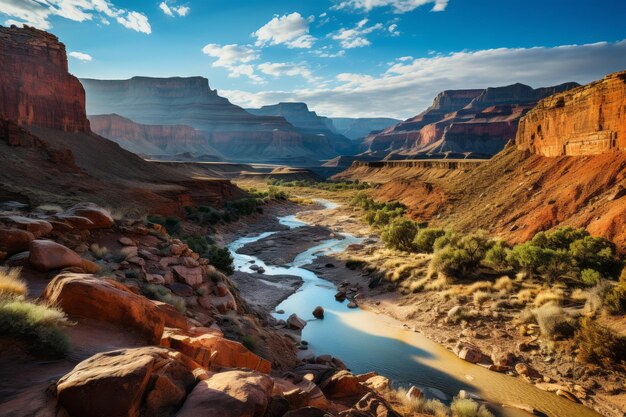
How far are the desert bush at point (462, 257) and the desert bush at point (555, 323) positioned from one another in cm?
558

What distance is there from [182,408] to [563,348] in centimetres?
1265

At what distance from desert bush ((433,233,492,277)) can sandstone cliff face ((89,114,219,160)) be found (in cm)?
14008

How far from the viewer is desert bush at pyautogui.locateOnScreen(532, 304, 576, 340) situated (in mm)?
12547

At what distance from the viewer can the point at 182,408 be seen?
4.48 metres

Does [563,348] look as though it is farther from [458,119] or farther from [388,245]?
[458,119]

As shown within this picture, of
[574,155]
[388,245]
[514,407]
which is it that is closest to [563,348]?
[514,407]

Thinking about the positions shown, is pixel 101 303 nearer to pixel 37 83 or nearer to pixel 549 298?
pixel 549 298

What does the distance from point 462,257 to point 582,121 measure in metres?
17.5

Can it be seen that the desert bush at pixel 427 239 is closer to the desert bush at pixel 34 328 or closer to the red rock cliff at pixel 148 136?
the desert bush at pixel 34 328

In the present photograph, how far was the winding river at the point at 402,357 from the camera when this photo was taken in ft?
34.2

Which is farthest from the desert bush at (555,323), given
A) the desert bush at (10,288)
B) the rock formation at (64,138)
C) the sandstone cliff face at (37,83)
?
the sandstone cliff face at (37,83)

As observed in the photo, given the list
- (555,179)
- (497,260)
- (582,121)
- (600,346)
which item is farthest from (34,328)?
(582,121)

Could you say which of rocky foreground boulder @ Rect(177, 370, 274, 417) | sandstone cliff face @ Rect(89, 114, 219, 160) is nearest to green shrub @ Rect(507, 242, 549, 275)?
rocky foreground boulder @ Rect(177, 370, 274, 417)

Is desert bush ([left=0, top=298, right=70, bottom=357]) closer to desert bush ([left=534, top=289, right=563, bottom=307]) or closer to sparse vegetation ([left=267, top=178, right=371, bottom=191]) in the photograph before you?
desert bush ([left=534, top=289, right=563, bottom=307])
